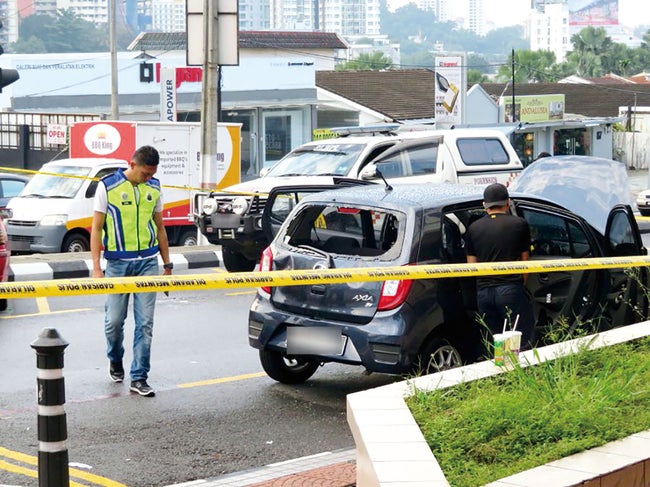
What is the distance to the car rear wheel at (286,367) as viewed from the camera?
9055 mm

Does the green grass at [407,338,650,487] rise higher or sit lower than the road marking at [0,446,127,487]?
higher

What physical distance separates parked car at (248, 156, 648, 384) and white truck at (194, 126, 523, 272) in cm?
614

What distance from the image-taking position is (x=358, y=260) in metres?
8.36

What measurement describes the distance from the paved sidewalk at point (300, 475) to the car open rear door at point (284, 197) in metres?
4.41

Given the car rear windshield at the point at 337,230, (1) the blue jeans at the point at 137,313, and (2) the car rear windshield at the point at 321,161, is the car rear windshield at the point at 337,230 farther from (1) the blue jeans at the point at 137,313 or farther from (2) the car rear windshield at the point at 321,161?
(2) the car rear windshield at the point at 321,161

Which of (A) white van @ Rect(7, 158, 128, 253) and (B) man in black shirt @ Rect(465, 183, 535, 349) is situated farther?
(A) white van @ Rect(7, 158, 128, 253)

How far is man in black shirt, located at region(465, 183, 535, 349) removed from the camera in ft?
27.6

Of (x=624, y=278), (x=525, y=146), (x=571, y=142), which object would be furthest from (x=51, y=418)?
(x=571, y=142)

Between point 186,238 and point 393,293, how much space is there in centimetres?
1388

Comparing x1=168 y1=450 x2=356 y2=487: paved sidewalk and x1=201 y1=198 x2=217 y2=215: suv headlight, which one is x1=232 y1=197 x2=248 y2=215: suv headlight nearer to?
x1=201 y1=198 x2=217 y2=215: suv headlight

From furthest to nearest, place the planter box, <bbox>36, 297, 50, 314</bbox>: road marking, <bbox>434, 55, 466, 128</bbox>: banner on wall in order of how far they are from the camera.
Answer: <bbox>434, 55, 466, 128</bbox>: banner on wall
<bbox>36, 297, 50, 314</bbox>: road marking
the planter box

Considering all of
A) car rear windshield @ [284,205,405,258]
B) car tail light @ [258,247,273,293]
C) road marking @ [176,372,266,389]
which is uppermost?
car rear windshield @ [284,205,405,258]

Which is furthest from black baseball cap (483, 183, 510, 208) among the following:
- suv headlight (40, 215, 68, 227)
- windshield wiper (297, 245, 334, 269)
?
suv headlight (40, 215, 68, 227)

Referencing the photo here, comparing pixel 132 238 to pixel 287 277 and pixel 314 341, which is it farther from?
pixel 287 277
